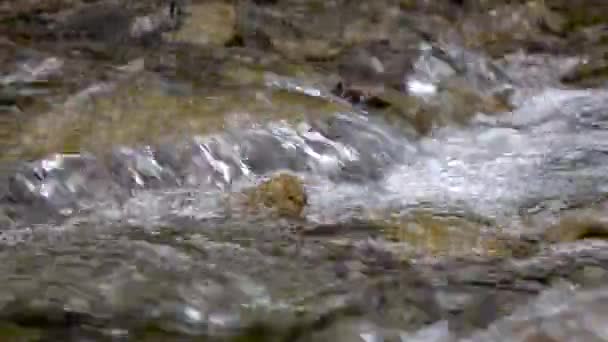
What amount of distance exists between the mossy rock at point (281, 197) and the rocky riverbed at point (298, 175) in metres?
0.01

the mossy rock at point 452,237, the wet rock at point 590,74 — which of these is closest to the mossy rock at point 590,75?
the wet rock at point 590,74

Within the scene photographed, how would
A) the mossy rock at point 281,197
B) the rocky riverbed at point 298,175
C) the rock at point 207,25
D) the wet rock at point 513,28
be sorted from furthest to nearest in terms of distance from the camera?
the wet rock at point 513,28 → the rock at point 207,25 → the mossy rock at point 281,197 → the rocky riverbed at point 298,175

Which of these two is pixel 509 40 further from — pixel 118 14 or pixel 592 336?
pixel 592 336

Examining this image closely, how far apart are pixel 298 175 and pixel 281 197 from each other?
0.44 m

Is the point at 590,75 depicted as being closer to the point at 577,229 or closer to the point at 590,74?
the point at 590,74

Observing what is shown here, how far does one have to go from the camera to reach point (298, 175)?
170 inches

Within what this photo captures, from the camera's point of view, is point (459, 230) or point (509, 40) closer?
point (459, 230)

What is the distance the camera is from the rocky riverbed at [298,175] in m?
2.74

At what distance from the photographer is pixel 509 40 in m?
6.97

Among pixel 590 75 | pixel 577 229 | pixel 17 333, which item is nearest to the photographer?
pixel 17 333

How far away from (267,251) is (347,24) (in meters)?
4.00

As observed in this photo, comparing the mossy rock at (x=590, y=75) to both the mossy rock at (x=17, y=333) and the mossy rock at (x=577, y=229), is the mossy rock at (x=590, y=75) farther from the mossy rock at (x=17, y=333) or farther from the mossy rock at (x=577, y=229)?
the mossy rock at (x=17, y=333)

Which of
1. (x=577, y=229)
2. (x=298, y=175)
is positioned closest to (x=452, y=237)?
(x=577, y=229)

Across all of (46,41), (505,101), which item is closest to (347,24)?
(505,101)
